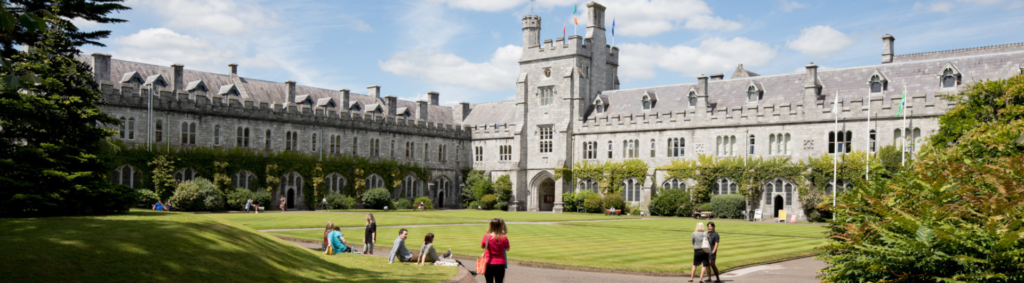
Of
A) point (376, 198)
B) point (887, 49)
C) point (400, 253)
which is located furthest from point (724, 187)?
point (400, 253)

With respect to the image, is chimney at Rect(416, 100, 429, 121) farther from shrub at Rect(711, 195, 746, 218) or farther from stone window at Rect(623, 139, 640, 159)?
shrub at Rect(711, 195, 746, 218)

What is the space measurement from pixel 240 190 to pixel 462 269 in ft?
109

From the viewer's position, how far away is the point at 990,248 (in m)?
8.23

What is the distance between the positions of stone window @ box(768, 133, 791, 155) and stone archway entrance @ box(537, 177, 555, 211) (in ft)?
58.9

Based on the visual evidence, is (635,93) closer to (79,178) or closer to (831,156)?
(831,156)

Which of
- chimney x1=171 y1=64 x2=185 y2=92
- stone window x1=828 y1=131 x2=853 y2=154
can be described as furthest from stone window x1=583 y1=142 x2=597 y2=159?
chimney x1=171 y1=64 x2=185 y2=92

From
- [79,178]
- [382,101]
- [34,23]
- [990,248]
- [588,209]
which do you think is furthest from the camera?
[382,101]

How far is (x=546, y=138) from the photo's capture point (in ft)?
187

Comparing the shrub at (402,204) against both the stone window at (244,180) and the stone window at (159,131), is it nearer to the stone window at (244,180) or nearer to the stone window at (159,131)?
the stone window at (244,180)

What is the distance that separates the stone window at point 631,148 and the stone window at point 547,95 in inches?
272

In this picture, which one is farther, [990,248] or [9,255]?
[9,255]

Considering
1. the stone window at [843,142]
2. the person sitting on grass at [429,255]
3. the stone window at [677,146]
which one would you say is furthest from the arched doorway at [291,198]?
the person sitting on grass at [429,255]

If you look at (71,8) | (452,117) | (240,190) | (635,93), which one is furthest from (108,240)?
(452,117)

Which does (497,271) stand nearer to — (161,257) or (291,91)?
(161,257)
